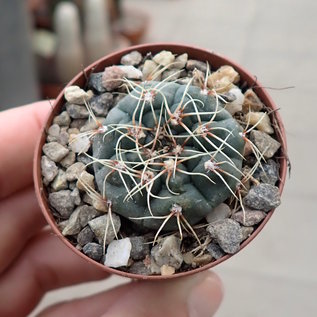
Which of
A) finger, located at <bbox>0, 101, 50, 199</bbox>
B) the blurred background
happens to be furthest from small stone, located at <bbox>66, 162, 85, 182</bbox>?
the blurred background

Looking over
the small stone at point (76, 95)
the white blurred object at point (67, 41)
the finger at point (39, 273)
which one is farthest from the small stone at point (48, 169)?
the white blurred object at point (67, 41)

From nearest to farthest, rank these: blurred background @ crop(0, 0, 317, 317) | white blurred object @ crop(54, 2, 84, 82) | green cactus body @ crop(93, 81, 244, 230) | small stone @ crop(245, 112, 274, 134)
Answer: green cactus body @ crop(93, 81, 244, 230)
small stone @ crop(245, 112, 274, 134)
blurred background @ crop(0, 0, 317, 317)
white blurred object @ crop(54, 2, 84, 82)

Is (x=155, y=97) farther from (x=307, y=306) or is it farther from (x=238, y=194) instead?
(x=307, y=306)

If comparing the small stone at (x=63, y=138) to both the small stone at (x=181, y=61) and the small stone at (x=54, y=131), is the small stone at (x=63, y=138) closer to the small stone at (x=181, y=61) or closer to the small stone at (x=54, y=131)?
the small stone at (x=54, y=131)

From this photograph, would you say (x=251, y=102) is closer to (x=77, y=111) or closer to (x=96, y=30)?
(x=77, y=111)

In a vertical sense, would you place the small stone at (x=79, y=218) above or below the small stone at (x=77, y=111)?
below

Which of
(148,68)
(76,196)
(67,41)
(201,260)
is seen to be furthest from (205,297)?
(67,41)

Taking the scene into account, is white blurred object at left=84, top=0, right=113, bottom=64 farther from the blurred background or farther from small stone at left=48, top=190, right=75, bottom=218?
small stone at left=48, top=190, right=75, bottom=218
